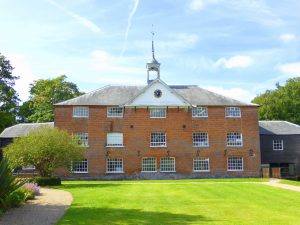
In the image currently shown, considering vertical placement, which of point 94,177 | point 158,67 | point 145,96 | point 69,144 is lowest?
point 94,177

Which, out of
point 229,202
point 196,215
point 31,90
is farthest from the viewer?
point 31,90

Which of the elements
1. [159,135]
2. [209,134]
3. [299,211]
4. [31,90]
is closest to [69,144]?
[159,135]

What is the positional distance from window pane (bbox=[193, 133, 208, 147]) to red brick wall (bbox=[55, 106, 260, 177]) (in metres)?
0.41

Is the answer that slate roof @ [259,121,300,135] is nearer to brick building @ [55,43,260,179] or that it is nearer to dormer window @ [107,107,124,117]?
brick building @ [55,43,260,179]

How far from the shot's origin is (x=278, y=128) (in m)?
47.2

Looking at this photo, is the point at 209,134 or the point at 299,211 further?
the point at 209,134

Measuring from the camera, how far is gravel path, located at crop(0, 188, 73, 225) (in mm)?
13555

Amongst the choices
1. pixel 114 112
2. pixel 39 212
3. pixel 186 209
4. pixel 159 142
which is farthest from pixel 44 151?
pixel 186 209

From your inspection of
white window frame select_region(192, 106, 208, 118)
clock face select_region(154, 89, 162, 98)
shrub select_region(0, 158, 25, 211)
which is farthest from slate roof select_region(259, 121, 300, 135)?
shrub select_region(0, 158, 25, 211)

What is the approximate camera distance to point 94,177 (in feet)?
139

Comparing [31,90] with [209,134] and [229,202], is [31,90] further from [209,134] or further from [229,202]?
[229,202]

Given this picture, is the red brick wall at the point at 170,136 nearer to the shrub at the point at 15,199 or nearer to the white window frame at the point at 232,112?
the white window frame at the point at 232,112

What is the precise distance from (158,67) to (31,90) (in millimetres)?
29755

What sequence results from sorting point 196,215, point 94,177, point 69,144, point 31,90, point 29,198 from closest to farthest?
point 196,215 < point 29,198 < point 69,144 < point 94,177 < point 31,90
